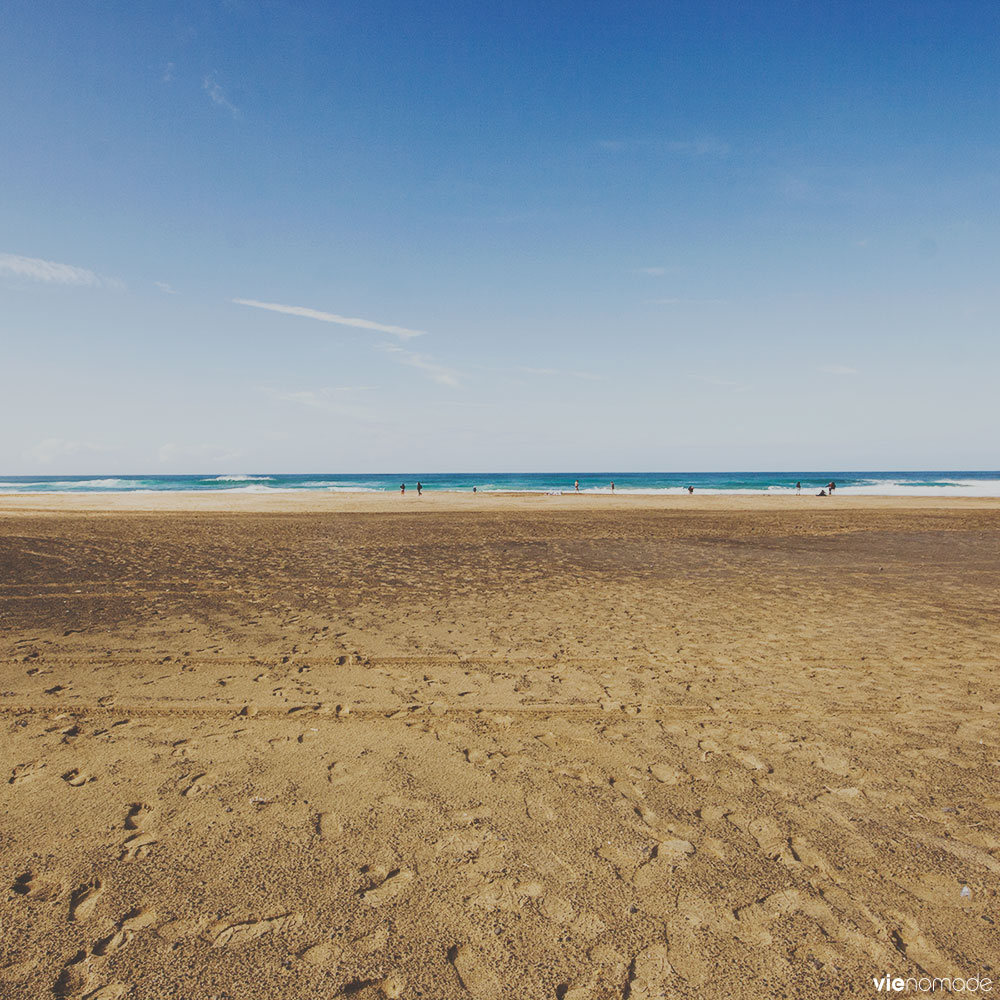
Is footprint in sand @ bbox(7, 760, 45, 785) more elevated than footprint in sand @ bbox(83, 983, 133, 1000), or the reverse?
footprint in sand @ bbox(7, 760, 45, 785)

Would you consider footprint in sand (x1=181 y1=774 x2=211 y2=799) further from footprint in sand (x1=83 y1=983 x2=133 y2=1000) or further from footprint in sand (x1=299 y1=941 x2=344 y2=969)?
footprint in sand (x1=299 y1=941 x2=344 y2=969)

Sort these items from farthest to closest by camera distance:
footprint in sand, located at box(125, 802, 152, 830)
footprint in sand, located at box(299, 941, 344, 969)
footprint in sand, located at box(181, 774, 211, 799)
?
footprint in sand, located at box(181, 774, 211, 799)
footprint in sand, located at box(125, 802, 152, 830)
footprint in sand, located at box(299, 941, 344, 969)

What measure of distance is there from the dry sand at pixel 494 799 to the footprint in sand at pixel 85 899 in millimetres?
18

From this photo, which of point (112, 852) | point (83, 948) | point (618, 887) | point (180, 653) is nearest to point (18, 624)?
point (180, 653)

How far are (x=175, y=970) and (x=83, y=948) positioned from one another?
50 centimetres

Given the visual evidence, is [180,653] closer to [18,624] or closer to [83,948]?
[18,624]

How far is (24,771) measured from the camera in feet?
14.1

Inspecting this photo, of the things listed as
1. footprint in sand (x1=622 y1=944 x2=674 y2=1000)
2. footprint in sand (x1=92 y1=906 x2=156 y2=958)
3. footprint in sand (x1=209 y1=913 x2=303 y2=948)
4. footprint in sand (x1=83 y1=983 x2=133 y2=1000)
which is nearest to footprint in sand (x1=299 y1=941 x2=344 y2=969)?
footprint in sand (x1=209 y1=913 x2=303 y2=948)

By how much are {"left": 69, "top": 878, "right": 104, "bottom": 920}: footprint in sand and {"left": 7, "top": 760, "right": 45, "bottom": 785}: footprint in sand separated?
1.61 metres

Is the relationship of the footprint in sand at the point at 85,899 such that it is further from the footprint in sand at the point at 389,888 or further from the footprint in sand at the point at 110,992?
the footprint in sand at the point at 389,888

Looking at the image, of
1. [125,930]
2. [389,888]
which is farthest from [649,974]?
[125,930]

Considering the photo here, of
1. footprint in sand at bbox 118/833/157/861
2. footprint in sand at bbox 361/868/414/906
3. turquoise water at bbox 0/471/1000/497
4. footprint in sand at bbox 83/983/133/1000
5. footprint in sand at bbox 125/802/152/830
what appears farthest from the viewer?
turquoise water at bbox 0/471/1000/497

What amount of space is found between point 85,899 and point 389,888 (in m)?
1.59

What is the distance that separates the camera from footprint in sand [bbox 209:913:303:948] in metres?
2.80
